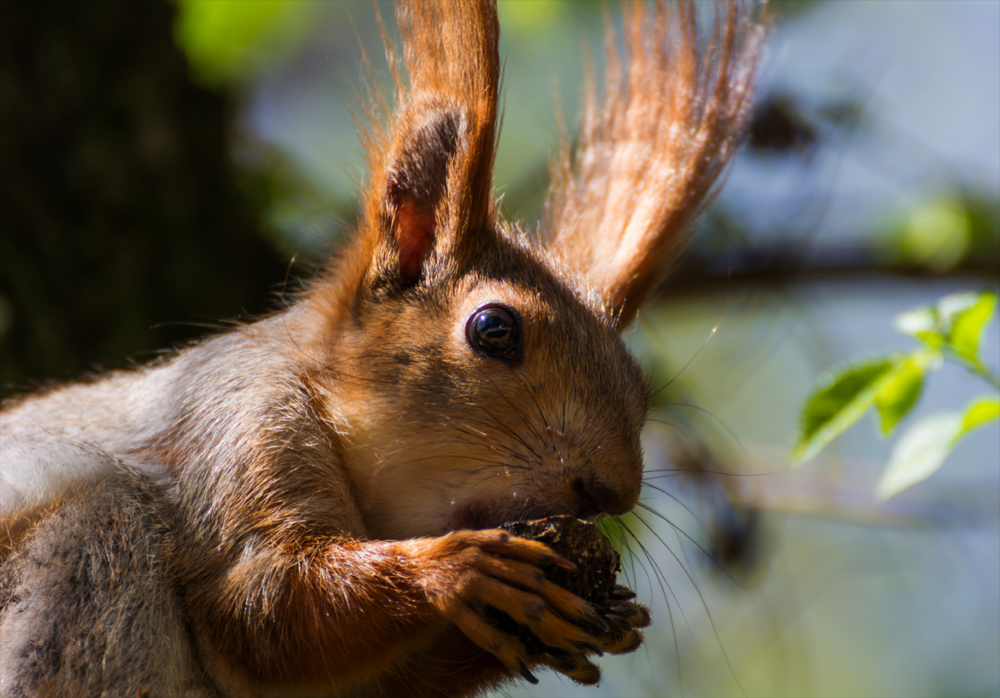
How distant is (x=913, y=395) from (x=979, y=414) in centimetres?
22

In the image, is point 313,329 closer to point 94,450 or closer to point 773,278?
point 94,450

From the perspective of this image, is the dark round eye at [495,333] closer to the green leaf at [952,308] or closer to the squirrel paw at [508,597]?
the squirrel paw at [508,597]

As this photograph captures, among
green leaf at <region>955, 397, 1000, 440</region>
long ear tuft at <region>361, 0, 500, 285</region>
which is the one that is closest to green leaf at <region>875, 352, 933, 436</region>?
green leaf at <region>955, 397, 1000, 440</region>

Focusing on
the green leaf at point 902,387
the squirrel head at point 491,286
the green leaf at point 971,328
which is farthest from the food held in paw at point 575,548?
the green leaf at point 971,328

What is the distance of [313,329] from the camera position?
2.32 m

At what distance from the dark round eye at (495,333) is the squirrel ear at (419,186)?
0.28 metres

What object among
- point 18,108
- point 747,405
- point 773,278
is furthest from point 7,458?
point 747,405

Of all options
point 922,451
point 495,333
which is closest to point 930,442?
point 922,451

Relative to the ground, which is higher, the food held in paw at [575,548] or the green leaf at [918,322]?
the green leaf at [918,322]

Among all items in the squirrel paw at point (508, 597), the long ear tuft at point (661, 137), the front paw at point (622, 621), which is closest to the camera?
the squirrel paw at point (508, 597)

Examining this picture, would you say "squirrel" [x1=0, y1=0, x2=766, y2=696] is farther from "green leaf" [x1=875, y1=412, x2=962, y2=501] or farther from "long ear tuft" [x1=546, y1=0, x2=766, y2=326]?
"green leaf" [x1=875, y1=412, x2=962, y2=501]

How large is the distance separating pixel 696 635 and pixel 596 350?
91.3 inches

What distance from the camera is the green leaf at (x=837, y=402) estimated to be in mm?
2020

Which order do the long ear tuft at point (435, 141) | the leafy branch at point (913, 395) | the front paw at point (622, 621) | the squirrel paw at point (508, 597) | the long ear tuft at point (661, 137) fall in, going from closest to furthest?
the squirrel paw at point (508, 597), the front paw at point (622, 621), the leafy branch at point (913, 395), the long ear tuft at point (435, 141), the long ear tuft at point (661, 137)
